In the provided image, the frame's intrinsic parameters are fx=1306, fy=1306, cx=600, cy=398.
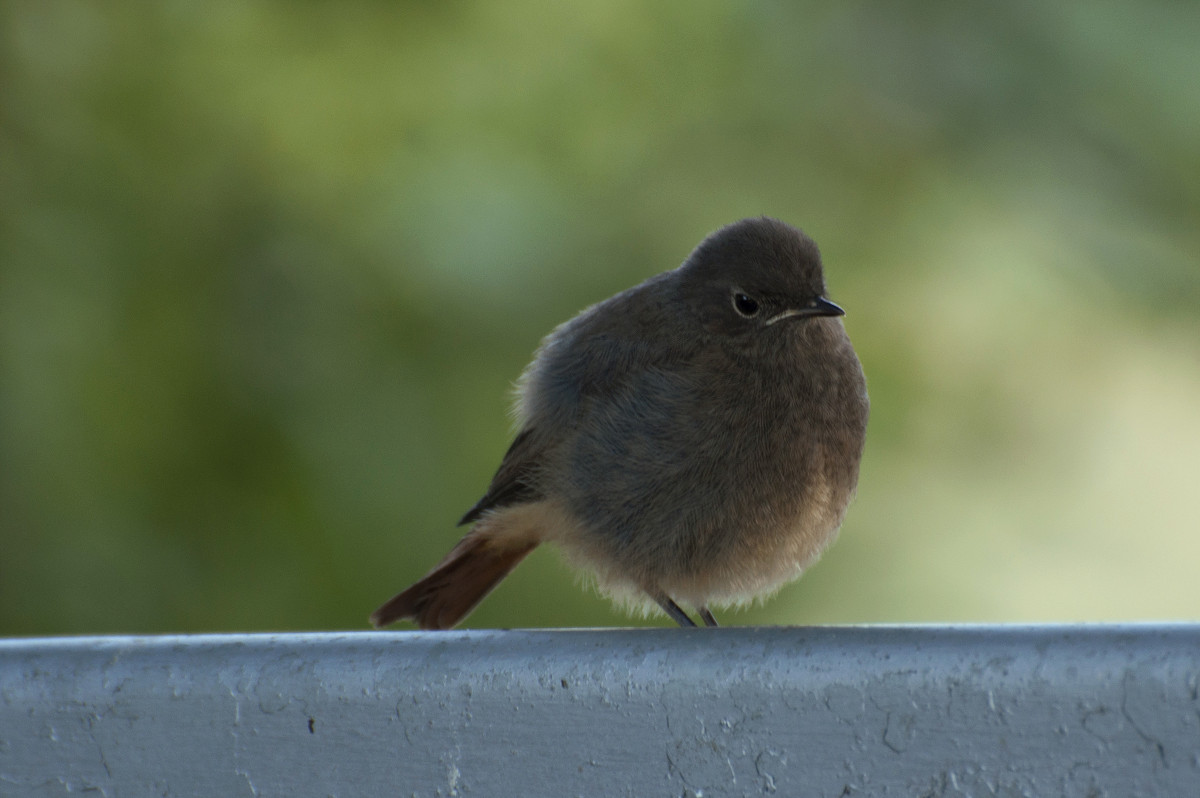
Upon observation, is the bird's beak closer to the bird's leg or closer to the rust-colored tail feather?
the bird's leg

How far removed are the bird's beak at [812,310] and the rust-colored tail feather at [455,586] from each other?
2.57ft

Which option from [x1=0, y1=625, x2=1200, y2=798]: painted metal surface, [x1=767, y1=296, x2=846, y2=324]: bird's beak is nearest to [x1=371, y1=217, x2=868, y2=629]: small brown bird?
[x1=767, y1=296, x2=846, y2=324]: bird's beak

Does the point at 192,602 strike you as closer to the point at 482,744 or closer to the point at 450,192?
the point at 450,192

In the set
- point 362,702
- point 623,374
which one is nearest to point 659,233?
point 623,374

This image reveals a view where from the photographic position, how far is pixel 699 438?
2506 millimetres

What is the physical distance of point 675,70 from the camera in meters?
3.61

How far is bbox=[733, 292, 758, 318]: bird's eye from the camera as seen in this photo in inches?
105

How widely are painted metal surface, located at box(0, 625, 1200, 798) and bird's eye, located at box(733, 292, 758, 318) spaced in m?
1.20

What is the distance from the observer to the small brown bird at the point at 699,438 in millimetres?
2518

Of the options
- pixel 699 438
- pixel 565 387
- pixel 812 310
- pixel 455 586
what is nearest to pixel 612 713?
pixel 699 438

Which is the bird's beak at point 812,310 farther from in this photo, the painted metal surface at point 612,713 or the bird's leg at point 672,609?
the painted metal surface at point 612,713

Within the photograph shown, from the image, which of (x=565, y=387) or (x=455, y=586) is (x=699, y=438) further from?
(x=455, y=586)

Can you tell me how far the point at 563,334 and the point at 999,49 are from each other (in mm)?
1458

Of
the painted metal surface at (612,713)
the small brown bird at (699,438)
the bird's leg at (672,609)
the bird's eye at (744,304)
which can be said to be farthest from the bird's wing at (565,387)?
the painted metal surface at (612,713)
